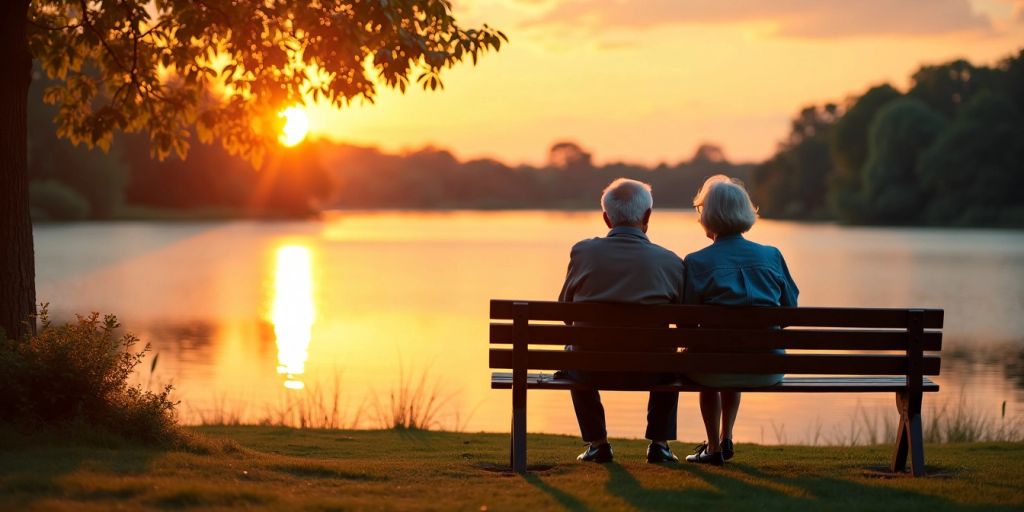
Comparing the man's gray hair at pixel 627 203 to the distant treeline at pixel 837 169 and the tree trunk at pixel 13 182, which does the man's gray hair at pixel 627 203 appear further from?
the distant treeline at pixel 837 169

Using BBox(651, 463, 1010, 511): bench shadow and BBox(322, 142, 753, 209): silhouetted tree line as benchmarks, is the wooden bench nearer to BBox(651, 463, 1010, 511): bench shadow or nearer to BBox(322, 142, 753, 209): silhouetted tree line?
→ BBox(651, 463, 1010, 511): bench shadow

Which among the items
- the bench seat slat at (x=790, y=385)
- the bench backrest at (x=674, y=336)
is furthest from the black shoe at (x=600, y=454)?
the bench backrest at (x=674, y=336)

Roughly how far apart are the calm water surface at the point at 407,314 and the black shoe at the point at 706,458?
400cm

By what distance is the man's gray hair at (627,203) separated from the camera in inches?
258

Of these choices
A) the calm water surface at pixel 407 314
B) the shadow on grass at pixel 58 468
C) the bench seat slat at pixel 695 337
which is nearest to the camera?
the shadow on grass at pixel 58 468

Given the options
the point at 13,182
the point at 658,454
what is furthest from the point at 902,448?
the point at 13,182

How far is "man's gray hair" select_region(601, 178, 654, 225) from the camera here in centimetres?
656

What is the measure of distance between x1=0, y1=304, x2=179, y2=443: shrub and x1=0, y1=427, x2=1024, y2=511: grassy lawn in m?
0.20

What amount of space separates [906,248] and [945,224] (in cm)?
3187

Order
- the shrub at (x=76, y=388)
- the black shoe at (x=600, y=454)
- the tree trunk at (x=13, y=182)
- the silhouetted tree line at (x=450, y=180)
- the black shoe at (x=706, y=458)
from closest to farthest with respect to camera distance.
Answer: the shrub at (x=76, y=388), the black shoe at (x=706, y=458), the black shoe at (x=600, y=454), the tree trunk at (x=13, y=182), the silhouetted tree line at (x=450, y=180)

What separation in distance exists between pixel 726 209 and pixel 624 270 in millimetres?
674

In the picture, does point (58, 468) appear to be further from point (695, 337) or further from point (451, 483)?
point (695, 337)

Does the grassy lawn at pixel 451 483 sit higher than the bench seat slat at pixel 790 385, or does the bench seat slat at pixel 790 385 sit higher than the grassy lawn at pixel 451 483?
the bench seat slat at pixel 790 385

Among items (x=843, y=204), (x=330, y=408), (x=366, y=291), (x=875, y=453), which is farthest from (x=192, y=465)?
(x=843, y=204)
